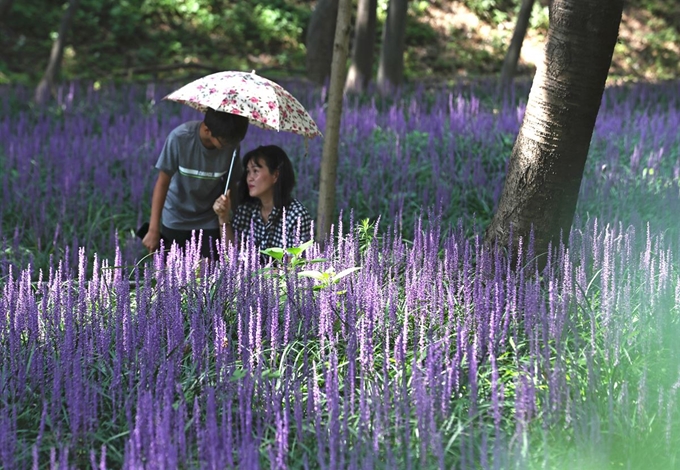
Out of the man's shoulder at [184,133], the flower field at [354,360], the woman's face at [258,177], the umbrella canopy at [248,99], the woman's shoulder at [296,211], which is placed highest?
the umbrella canopy at [248,99]

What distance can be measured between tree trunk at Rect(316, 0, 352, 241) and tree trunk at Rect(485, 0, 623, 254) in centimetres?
133

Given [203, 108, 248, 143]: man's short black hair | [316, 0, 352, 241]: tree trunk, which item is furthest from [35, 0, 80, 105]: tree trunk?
[203, 108, 248, 143]: man's short black hair

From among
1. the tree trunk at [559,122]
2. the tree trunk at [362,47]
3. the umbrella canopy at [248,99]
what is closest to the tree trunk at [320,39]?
the tree trunk at [362,47]

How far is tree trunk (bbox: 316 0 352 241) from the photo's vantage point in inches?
247

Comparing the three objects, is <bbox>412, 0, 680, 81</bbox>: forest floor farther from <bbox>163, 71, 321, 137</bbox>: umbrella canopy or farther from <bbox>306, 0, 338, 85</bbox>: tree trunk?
<bbox>163, 71, 321, 137</bbox>: umbrella canopy

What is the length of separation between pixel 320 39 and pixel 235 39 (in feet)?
21.0

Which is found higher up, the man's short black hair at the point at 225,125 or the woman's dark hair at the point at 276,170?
the man's short black hair at the point at 225,125

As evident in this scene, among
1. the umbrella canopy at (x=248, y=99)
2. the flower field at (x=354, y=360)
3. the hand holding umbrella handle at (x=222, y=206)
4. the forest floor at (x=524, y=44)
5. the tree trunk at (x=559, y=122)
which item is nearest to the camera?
the flower field at (x=354, y=360)

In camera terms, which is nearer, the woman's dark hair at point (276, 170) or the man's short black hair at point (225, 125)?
the man's short black hair at point (225, 125)

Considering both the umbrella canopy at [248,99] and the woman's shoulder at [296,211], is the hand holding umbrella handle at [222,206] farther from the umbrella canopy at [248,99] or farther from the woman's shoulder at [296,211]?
the umbrella canopy at [248,99]

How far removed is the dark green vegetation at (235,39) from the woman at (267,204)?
380 inches

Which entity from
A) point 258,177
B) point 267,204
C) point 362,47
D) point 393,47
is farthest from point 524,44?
point 258,177

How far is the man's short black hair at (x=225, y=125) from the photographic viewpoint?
18.2 ft

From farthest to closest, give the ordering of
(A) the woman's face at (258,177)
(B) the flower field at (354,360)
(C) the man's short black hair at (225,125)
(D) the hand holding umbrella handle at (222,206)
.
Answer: (A) the woman's face at (258,177) < (D) the hand holding umbrella handle at (222,206) < (C) the man's short black hair at (225,125) < (B) the flower field at (354,360)
